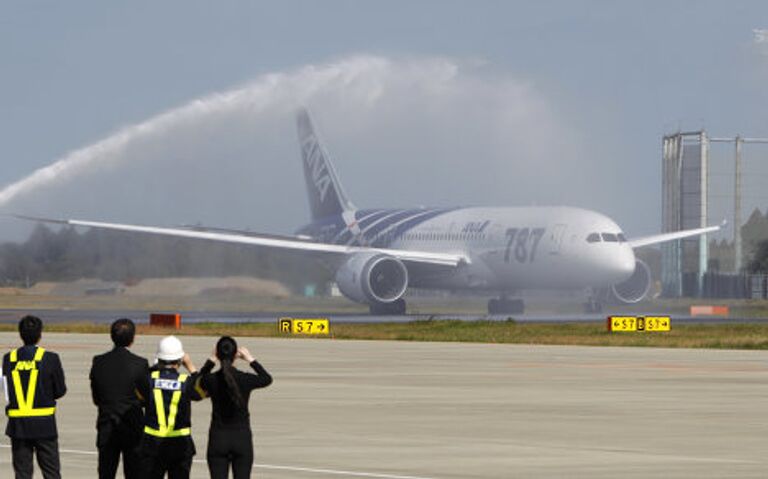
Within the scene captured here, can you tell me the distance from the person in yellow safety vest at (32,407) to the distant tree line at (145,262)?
74.0 m

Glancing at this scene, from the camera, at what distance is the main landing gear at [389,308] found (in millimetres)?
99475

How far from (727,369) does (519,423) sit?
61.8 ft

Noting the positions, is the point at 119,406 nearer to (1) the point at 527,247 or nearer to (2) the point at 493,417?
(2) the point at 493,417

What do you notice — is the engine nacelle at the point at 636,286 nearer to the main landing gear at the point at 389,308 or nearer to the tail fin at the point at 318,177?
the main landing gear at the point at 389,308

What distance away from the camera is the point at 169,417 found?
1845 centimetres

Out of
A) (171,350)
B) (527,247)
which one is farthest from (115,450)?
(527,247)

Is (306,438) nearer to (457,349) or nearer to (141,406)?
(141,406)

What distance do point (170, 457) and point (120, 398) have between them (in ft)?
3.85

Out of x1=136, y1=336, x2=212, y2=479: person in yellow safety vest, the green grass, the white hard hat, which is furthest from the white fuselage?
the white hard hat

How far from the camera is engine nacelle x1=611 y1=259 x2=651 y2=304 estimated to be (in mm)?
103062

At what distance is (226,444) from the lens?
18266 millimetres

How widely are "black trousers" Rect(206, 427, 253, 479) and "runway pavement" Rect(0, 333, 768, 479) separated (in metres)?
4.43

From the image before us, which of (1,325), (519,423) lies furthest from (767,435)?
(1,325)

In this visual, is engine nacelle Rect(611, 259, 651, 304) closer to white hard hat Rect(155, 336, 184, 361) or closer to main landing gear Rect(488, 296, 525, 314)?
main landing gear Rect(488, 296, 525, 314)
